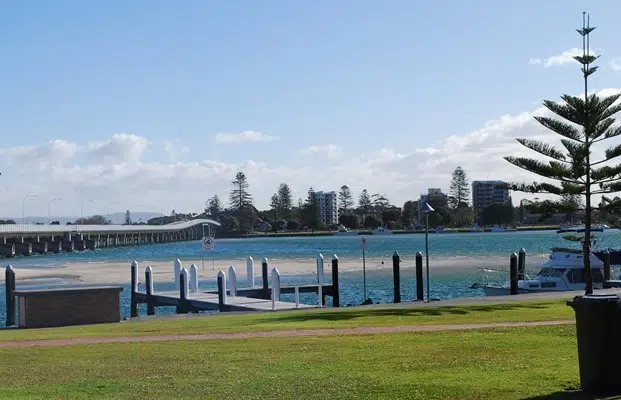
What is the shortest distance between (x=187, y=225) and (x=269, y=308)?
17294cm

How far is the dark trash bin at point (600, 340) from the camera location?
25.9 ft

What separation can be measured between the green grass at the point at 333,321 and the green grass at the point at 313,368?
8.75 feet

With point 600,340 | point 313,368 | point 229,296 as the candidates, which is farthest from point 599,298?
point 229,296

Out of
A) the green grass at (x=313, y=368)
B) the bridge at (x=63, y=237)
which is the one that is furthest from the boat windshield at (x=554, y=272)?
the bridge at (x=63, y=237)

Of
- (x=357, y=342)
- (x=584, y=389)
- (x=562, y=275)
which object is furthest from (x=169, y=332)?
(x=562, y=275)

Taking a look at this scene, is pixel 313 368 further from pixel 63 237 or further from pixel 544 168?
pixel 63 237

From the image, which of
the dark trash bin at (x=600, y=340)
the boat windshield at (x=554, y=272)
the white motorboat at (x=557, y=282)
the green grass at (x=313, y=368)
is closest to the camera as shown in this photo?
the dark trash bin at (x=600, y=340)

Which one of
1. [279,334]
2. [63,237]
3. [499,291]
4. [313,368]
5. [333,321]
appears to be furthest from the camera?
[63,237]

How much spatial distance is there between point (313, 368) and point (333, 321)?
25.0ft

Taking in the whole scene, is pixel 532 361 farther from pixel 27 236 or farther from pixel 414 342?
pixel 27 236

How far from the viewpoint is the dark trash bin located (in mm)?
7898

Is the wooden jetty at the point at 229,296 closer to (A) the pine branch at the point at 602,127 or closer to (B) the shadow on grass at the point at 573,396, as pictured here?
(A) the pine branch at the point at 602,127

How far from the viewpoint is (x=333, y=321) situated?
18375mm

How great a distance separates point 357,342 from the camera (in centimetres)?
1350
